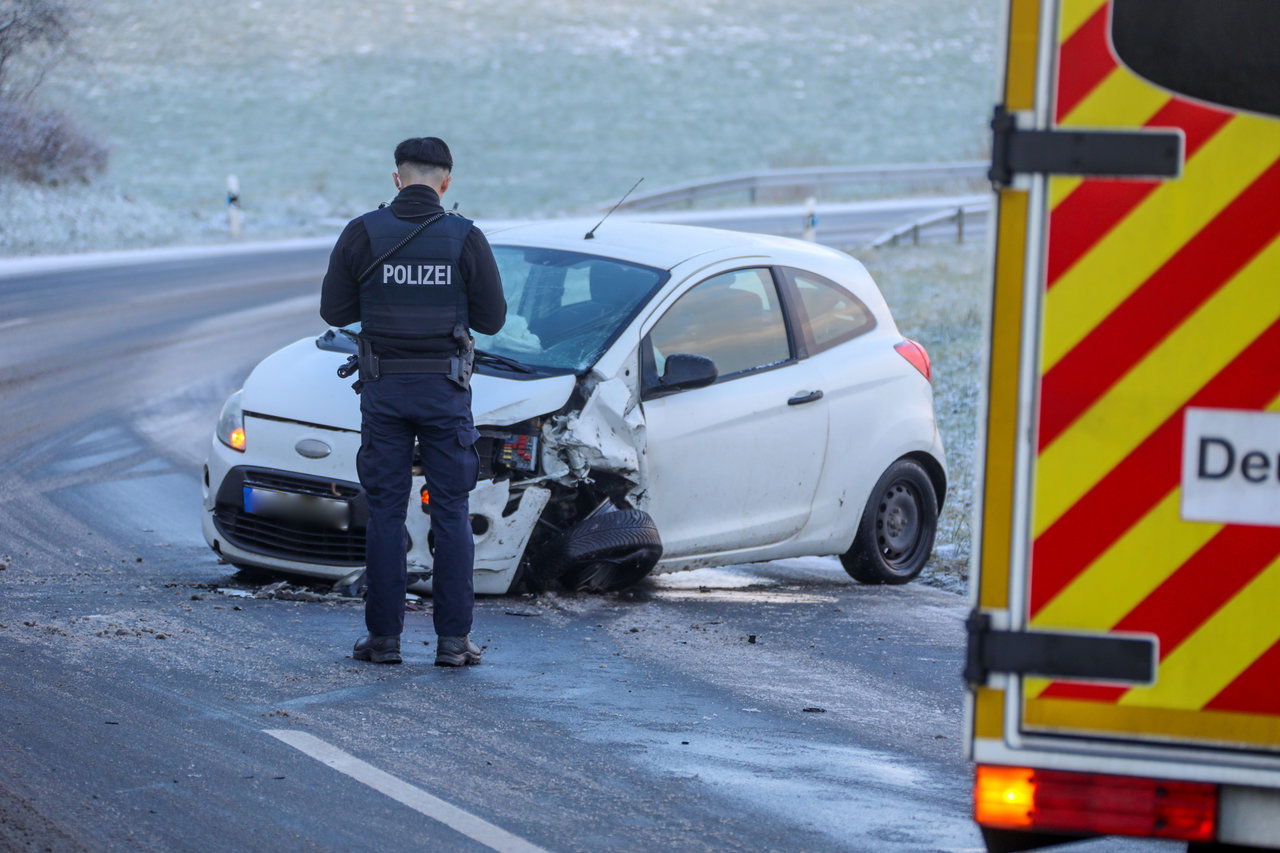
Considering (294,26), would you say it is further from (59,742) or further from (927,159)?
(59,742)

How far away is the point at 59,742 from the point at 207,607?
2096 mm

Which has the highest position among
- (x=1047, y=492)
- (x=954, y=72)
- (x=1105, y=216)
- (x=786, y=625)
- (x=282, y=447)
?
(x=954, y=72)

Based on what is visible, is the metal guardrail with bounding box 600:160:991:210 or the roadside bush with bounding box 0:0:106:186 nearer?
the roadside bush with bounding box 0:0:106:186

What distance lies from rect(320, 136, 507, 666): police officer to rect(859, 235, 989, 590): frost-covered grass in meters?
1.94

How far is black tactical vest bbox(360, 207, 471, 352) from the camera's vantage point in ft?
21.6

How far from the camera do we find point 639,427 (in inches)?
309

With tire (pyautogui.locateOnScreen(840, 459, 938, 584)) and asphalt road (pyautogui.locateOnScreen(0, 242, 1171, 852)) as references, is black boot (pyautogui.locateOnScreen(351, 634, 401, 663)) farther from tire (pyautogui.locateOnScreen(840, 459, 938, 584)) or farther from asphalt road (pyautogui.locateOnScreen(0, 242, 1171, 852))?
tire (pyautogui.locateOnScreen(840, 459, 938, 584))

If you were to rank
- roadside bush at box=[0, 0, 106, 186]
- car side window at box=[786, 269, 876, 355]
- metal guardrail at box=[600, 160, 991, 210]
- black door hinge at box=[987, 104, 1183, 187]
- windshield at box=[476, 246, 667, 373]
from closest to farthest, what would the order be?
black door hinge at box=[987, 104, 1183, 187] < windshield at box=[476, 246, 667, 373] < car side window at box=[786, 269, 876, 355] < roadside bush at box=[0, 0, 106, 186] < metal guardrail at box=[600, 160, 991, 210]

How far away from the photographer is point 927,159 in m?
48.9

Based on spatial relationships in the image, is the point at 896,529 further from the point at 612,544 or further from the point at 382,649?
the point at 382,649

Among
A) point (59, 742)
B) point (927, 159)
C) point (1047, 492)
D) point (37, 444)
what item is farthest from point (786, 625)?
point (927, 159)

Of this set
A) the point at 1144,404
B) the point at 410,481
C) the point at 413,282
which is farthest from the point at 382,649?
the point at 1144,404

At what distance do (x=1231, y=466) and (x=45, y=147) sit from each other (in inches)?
1080

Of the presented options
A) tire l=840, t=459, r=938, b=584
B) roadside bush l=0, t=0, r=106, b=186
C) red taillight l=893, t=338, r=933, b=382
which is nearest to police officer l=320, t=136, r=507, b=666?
tire l=840, t=459, r=938, b=584
